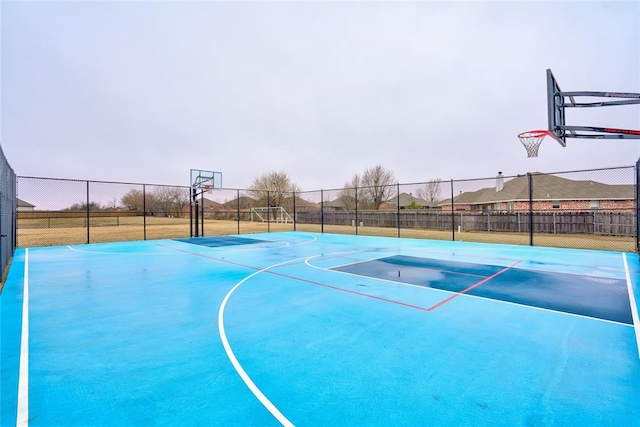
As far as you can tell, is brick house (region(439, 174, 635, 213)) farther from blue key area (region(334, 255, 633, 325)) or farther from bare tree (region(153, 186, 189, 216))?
bare tree (region(153, 186, 189, 216))

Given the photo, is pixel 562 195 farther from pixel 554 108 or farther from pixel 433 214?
pixel 554 108

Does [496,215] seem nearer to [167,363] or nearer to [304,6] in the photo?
[304,6]

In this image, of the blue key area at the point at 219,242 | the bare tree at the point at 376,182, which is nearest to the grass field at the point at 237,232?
the blue key area at the point at 219,242

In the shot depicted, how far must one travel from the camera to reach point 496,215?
21047mm

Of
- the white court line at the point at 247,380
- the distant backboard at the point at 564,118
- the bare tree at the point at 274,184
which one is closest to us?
the white court line at the point at 247,380

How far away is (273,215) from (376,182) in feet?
61.6

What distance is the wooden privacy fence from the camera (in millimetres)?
16683

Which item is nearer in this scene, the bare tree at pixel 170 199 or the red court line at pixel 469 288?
the red court line at pixel 469 288

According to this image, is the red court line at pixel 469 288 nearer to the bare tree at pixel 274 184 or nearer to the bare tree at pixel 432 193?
the bare tree at pixel 432 193

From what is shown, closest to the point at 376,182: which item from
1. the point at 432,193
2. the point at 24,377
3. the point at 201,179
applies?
the point at 432,193

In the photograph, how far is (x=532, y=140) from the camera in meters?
10.9

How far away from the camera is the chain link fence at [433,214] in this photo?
14.2 metres

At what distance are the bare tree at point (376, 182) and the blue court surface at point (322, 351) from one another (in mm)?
35919

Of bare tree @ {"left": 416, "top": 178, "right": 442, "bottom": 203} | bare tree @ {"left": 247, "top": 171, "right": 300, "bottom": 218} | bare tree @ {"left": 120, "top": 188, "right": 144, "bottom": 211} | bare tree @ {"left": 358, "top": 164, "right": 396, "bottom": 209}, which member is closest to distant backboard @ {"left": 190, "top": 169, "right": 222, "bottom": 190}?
bare tree @ {"left": 120, "top": 188, "right": 144, "bottom": 211}
